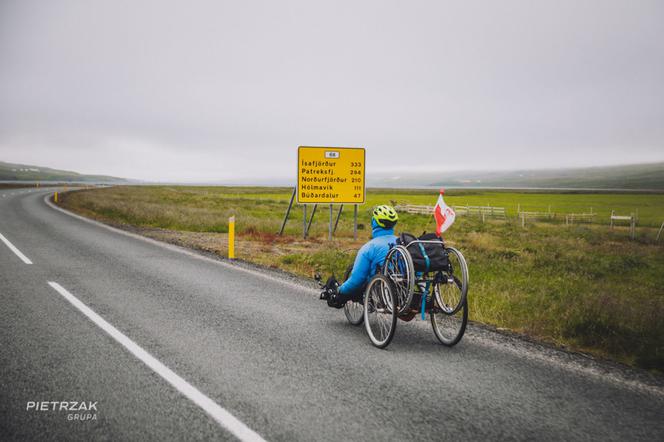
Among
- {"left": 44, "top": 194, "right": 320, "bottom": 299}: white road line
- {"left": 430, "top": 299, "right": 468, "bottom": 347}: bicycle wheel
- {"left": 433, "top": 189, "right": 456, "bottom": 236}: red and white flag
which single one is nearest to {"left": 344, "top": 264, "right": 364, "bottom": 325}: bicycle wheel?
{"left": 430, "top": 299, "right": 468, "bottom": 347}: bicycle wheel

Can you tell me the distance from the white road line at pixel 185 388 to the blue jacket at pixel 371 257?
2329 mm

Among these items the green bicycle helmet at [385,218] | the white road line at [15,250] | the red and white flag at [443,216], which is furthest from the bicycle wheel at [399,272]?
the white road line at [15,250]

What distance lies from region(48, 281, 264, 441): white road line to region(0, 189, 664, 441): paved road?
2 cm

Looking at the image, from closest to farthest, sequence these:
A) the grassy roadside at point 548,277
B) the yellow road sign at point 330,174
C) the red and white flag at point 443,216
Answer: the grassy roadside at point 548,277, the red and white flag at point 443,216, the yellow road sign at point 330,174

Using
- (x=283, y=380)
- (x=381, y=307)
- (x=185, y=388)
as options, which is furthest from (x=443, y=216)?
(x=185, y=388)

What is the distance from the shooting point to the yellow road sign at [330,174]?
52.2ft

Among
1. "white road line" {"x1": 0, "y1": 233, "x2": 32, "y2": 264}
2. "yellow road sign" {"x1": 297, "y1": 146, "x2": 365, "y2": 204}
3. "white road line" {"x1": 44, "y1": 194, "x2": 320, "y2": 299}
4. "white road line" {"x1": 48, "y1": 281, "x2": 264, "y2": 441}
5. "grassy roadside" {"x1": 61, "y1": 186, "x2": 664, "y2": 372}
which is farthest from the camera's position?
"yellow road sign" {"x1": 297, "y1": 146, "x2": 365, "y2": 204}

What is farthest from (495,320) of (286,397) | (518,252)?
(518,252)

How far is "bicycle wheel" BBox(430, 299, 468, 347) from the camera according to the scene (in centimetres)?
463

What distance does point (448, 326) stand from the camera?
5.64 meters

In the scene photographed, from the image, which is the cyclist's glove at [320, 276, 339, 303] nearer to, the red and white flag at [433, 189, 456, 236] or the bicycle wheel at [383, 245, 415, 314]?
the bicycle wheel at [383, 245, 415, 314]

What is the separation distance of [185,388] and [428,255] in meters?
Answer: 2.93

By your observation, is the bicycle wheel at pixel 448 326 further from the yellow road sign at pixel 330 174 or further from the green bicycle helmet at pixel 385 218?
the yellow road sign at pixel 330 174

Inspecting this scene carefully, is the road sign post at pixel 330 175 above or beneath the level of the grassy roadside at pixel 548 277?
above
